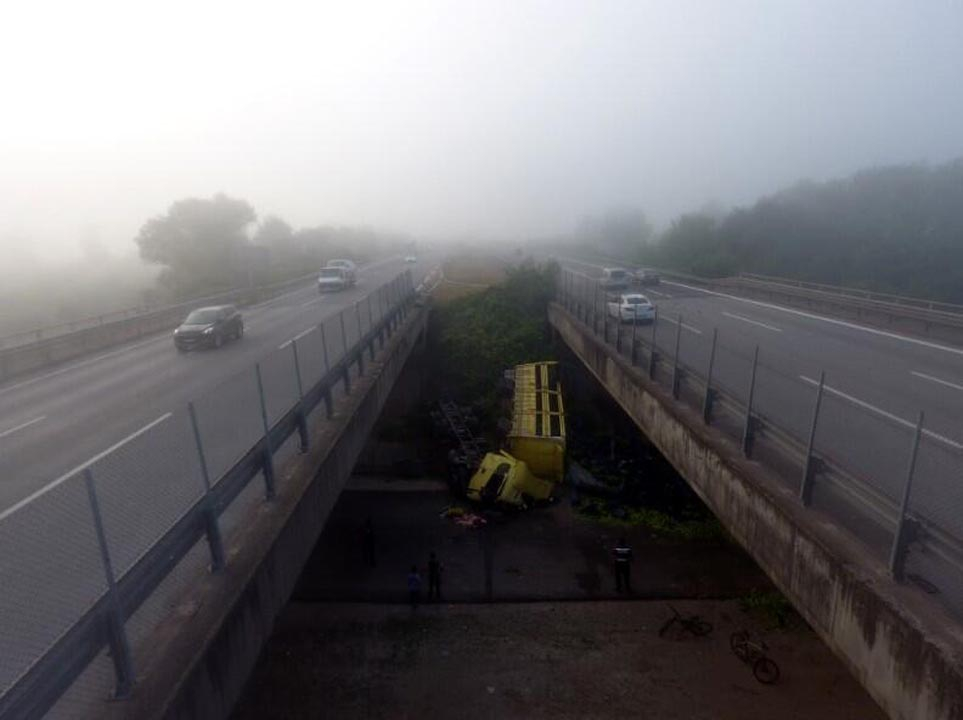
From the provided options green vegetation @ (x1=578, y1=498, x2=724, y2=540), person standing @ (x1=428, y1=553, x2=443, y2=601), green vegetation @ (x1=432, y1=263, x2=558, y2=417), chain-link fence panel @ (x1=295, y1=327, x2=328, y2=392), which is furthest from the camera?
green vegetation @ (x1=432, y1=263, x2=558, y2=417)

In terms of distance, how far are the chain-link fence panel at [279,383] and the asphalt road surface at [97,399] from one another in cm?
97

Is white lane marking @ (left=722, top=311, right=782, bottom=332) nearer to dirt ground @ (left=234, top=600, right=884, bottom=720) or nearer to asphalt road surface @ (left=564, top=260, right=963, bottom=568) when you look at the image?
asphalt road surface @ (left=564, top=260, right=963, bottom=568)

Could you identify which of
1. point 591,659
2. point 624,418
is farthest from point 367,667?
point 624,418

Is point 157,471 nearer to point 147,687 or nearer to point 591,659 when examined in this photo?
point 147,687

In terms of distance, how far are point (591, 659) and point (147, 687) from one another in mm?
8616

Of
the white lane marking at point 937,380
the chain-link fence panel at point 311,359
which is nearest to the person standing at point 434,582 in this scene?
the chain-link fence panel at point 311,359

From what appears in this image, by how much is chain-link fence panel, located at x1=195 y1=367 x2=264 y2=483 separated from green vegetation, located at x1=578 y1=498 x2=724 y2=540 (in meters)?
11.1

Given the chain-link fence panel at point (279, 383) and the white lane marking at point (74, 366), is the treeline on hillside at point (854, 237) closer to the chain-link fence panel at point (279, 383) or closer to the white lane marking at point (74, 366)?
the white lane marking at point (74, 366)

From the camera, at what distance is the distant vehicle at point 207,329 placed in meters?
20.6

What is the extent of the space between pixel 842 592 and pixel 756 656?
6.10m

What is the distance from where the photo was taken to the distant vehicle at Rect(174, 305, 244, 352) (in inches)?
813

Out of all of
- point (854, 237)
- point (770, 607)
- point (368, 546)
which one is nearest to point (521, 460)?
point (368, 546)

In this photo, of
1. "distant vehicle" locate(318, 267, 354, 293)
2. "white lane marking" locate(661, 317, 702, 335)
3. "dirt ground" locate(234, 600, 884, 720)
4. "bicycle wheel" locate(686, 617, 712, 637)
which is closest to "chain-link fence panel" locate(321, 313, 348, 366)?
"dirt ground" locate(234, 600, 884, 720)

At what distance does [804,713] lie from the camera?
984 cm
